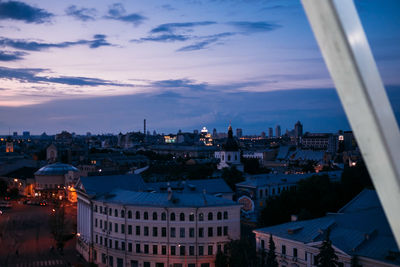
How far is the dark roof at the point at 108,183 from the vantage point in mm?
26766

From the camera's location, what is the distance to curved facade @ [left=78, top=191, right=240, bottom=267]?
71.1 ft

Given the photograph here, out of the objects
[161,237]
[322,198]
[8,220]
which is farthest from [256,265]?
[8,220]

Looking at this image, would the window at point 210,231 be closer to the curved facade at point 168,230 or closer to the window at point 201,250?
the curved facade at point 168,230

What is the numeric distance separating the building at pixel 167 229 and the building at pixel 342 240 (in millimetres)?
3115

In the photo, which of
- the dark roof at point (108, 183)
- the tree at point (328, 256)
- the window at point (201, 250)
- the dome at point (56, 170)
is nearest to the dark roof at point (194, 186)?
the dark roof at point (108, 183)

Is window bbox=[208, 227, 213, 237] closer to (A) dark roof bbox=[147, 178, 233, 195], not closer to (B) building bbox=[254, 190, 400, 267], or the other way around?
(B) building bbox=[254, 190, 400, 267]

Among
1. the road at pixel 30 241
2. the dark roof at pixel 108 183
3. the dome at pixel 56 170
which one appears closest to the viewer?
the road at pixel 30 241

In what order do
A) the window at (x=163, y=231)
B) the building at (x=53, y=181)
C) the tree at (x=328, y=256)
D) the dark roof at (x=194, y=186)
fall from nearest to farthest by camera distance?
the tree at (x=328, y=256), the window at (x=163, y=231), the dark roof at (x=194, y=186), the building at (x=53, y=181)

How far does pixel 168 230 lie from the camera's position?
2183 cm

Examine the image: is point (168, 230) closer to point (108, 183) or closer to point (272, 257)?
point (272, 257)

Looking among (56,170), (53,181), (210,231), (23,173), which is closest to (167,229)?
(210,231)

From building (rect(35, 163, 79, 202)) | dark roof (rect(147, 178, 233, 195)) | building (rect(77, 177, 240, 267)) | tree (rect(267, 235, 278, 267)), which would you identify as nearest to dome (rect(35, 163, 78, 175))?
building (rect(35, 163, 79, 202))

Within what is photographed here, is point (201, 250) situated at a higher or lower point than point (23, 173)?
lower

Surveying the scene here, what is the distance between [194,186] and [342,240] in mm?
14967
